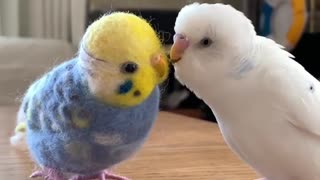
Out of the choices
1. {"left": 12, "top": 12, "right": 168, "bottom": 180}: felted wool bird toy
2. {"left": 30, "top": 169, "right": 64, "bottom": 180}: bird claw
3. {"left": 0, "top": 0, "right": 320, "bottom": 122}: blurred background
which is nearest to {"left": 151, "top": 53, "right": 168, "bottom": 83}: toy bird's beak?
{"left": 12, "top": 12, "right": 168, "bottom": 180}: felted wool bird toy

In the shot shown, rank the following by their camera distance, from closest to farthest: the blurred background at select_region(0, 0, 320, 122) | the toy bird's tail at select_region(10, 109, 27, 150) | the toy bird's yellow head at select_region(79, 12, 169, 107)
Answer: the toy bird's yellow head at select_region(79, 12, 169, 107) < the toy bird's tail at select_region(10, 109, 27, 150) < the blurred background at select_region(0, 0, 320, 122)

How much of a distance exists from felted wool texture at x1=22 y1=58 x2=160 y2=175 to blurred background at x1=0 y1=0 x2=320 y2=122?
1.05 metres

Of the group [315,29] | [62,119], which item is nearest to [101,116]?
[62,119]

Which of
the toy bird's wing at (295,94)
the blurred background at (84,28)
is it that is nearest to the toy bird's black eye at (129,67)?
the toy bird's wing at (295,94)

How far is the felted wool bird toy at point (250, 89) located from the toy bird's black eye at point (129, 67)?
37mm

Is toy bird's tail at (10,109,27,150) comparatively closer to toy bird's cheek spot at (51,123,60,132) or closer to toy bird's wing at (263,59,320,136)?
toy bird's cheek spot at (51,123,60,132)

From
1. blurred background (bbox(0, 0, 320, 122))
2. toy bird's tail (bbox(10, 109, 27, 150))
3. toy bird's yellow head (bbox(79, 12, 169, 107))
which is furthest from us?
blurred background (bbox(0, 0, 320, 122))

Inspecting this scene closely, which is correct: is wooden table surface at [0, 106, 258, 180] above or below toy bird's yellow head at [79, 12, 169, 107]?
below

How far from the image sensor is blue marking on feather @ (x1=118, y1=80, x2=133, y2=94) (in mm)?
419

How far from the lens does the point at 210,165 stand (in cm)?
64

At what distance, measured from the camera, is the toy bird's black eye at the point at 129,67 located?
1.37ft

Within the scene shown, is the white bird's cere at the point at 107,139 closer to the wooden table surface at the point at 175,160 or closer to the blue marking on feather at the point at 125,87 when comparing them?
the blue marking on feather at the point at 125,87

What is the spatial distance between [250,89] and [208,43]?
0.05 m

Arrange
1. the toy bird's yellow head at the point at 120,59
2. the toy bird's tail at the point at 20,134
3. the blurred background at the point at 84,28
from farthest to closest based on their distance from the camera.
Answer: the blurred background at the point at 84,28 < the toy bird's tail at the point at 20,134 < the toy bird's yellow head at the point at 120,59
